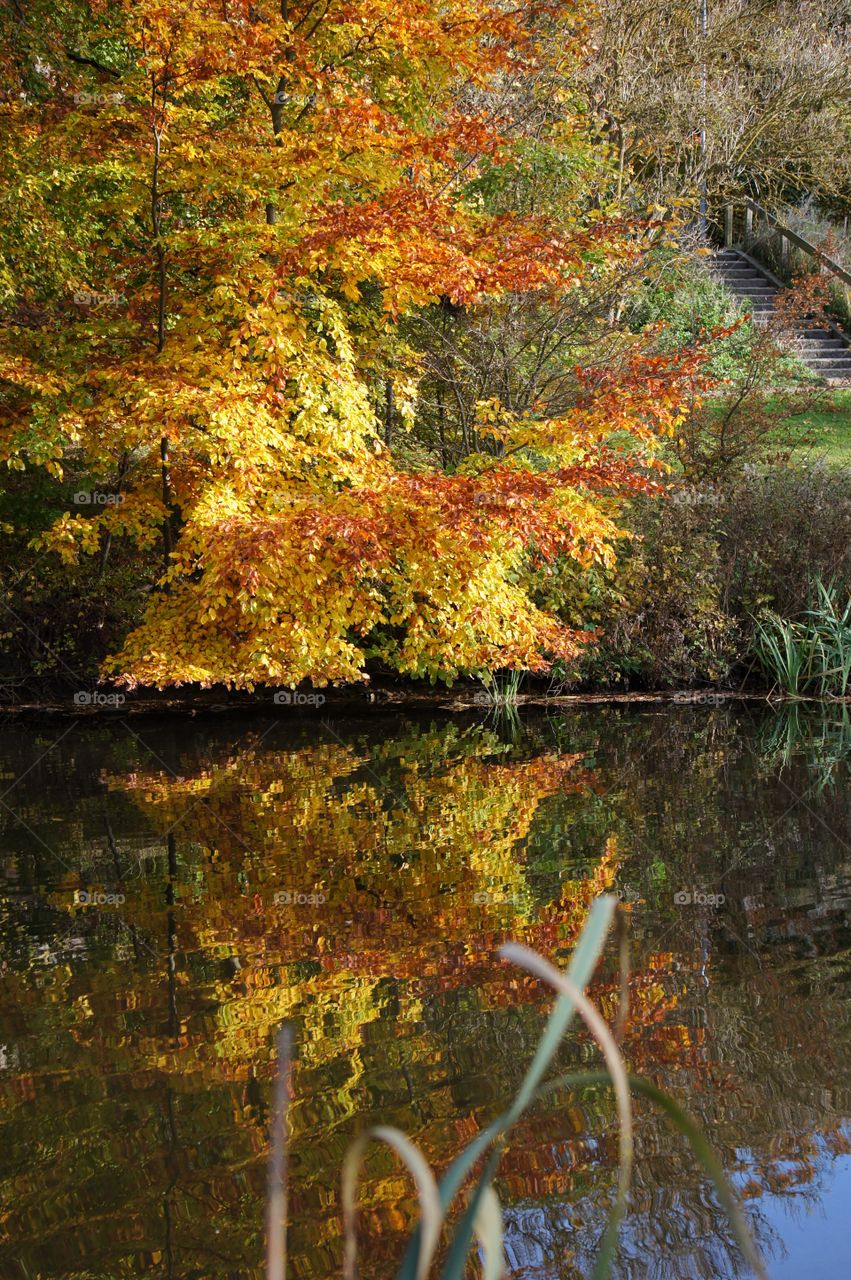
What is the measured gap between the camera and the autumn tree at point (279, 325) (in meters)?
8.91

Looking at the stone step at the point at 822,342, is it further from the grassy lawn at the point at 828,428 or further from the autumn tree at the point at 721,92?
the autumn tree at the point at 721,92

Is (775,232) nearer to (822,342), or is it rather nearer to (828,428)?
(822,342)

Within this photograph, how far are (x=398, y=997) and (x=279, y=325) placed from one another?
5.80m

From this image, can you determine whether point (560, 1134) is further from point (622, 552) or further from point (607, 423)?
point (622, 552)

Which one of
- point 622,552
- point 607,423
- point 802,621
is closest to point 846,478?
point 802,621

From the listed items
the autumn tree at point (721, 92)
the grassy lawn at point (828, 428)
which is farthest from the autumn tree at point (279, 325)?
the autumn tree at point (721, 92)

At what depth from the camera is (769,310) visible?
65.9 ft

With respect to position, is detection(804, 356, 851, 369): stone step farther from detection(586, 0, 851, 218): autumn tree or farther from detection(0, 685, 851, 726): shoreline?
detection(0, 685, 851, 726): shoreline

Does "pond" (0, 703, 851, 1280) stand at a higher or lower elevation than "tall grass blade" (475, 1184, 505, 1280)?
lower

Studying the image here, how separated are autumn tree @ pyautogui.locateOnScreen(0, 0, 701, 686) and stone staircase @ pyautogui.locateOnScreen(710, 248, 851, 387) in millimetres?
9297

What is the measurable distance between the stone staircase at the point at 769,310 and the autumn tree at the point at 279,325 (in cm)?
930

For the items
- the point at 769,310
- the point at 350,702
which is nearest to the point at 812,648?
the point at 350,702

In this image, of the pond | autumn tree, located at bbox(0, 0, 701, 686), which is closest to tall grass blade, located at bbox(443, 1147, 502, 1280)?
the pond

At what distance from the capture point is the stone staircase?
19078mm
